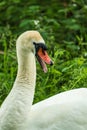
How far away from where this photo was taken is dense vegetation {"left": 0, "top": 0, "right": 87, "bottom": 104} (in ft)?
18.2

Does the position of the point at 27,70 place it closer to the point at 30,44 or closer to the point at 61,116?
the point at 30,44

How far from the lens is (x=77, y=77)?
5445mm

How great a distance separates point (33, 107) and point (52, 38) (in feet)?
6.06

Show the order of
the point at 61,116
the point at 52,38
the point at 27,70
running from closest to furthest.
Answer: the point at 61,116 → the point at 27,70 → the point at 52,38

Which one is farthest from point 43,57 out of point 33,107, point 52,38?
point 52,38

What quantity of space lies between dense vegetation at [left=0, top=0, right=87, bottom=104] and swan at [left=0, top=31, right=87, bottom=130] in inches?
32.3

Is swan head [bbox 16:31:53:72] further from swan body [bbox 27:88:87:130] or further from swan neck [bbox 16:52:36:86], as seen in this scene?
swan body [bbox 27:88:87:130]

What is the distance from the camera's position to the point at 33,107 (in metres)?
4.63

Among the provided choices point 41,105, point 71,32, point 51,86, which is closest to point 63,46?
point 71,32

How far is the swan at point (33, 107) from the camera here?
175 inches

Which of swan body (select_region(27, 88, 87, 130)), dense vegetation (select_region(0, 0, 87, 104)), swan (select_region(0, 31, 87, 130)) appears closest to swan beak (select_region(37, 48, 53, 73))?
swan (select_region(0, 31, 87, 130))

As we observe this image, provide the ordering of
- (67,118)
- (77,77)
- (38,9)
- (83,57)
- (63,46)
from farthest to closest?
1. (38,9)
2. (63,46)
3. (83,57)
4. (77,77)
5. (67,118)

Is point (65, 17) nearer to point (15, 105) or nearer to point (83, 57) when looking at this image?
point (83, 57)

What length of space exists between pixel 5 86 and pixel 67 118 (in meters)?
1.14
